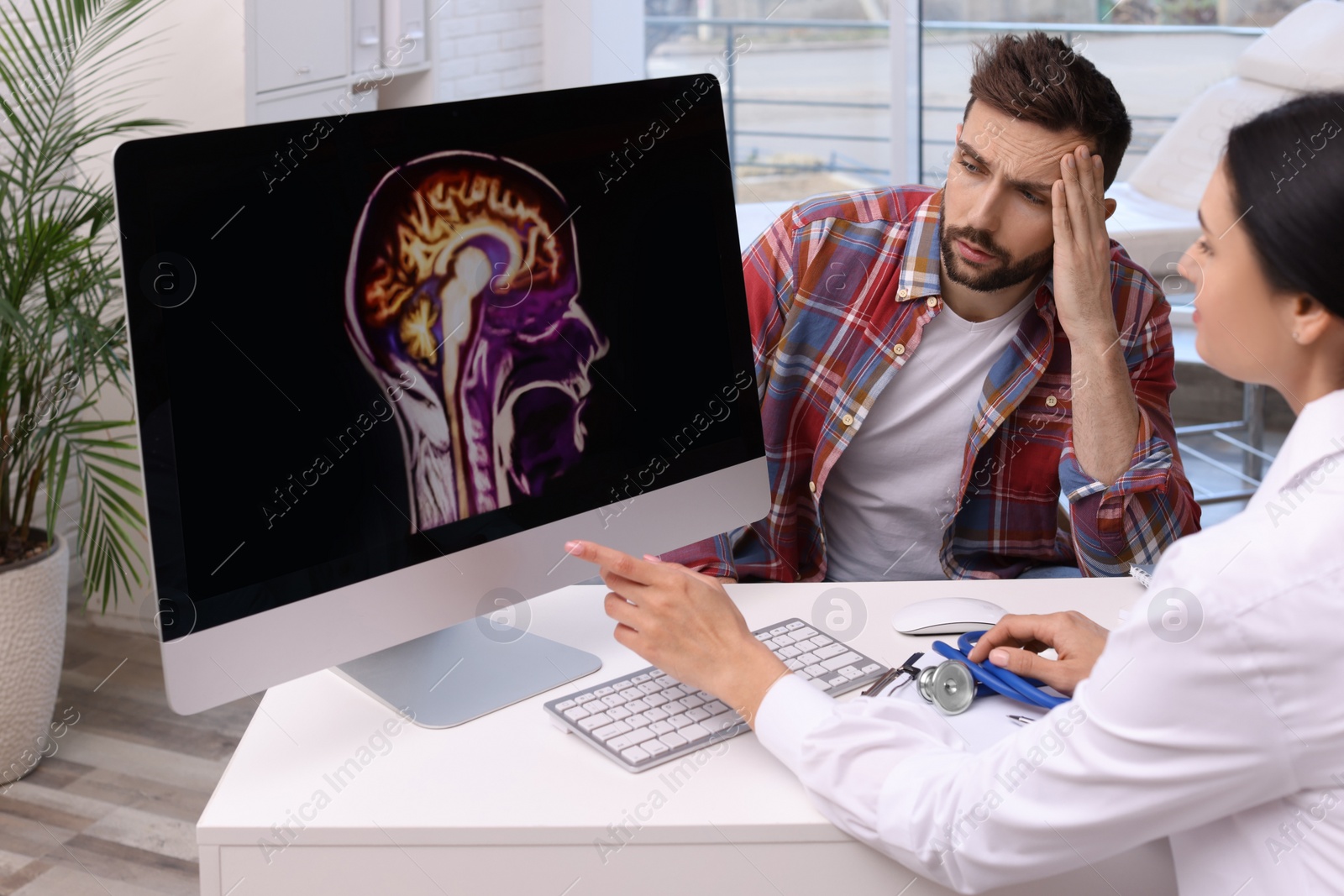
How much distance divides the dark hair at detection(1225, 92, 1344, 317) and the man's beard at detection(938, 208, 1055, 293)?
2.27 feet

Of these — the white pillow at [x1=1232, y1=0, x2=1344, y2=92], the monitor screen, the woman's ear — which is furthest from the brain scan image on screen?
the white pillow at [x1=1232, y1=0, x2=1344, y2=92]

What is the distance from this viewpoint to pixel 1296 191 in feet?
2.65

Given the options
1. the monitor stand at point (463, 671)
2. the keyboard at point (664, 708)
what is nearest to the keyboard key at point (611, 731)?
the keyboard at point (664, 708)

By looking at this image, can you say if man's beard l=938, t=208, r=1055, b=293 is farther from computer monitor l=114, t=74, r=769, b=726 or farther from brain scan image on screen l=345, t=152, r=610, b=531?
brain scan image on screen l=345, t=152, r=610, b=531

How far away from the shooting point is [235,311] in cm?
92

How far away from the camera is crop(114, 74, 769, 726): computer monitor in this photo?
2.98ft

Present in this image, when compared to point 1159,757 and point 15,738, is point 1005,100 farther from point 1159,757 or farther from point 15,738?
point 15,738

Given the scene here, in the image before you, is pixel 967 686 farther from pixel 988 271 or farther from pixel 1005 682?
pixel 988 271

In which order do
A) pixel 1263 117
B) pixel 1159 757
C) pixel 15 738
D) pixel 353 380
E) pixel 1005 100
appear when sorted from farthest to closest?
pixel 15 738 → pixel 1005 100 → pixel 353 380 → pixel 1263 117 → pixel 1159 757

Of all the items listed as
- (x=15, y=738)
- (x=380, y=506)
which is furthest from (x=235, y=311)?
(x=15, y=738)

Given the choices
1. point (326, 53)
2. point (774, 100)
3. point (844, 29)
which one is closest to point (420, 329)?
point (326, 53)

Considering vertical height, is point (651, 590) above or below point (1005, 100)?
below

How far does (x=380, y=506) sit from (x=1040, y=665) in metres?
0.59

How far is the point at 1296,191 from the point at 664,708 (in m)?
0.63
